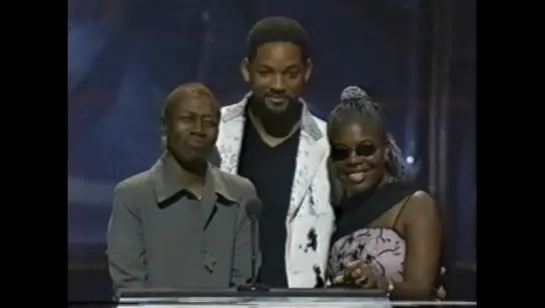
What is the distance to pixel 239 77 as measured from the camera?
2887mm

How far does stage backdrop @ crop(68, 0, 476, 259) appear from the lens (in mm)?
2877

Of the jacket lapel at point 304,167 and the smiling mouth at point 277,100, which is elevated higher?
the smiling mouth at point 277,100

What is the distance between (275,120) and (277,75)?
0.32 ft

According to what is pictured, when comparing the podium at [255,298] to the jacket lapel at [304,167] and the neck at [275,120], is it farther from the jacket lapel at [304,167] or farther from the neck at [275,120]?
the neck at [275,120]

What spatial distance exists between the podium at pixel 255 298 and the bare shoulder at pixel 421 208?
0.19 m

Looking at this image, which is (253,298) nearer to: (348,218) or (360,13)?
(348,218)

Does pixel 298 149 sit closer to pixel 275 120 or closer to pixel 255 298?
pixel 275 120

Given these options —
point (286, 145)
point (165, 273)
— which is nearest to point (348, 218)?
point (286, 145)

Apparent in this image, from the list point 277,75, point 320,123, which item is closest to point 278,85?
point 277,75

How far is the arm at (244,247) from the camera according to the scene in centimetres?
287

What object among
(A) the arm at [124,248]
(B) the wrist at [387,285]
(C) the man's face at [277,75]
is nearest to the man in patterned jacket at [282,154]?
(C) the man's face at [277,75]

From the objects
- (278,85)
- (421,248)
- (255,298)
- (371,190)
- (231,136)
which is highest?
(278,85)

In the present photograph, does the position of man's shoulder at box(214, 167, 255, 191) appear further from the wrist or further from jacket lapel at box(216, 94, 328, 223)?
the wrist
